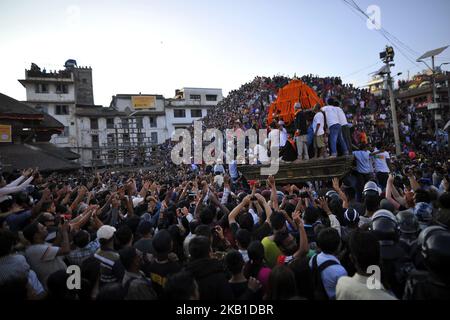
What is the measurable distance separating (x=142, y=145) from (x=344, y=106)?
2053 cm

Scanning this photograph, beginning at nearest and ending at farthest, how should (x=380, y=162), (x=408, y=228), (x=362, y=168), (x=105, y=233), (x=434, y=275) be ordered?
(x=434, y=275), (x=408, y=228), (x=105, y=233), (x=362, y=168), (x=380, y=162)

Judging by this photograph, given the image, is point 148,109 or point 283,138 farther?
point 148,109

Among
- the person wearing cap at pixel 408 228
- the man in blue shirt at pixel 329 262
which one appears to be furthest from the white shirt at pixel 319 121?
the man in blue shirt at pixel 329 262

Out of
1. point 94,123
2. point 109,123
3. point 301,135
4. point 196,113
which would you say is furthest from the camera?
point 196,113

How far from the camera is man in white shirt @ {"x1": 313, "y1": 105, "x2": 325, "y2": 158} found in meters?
7.57

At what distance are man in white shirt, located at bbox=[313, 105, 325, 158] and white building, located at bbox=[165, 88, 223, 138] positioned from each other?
35.4m

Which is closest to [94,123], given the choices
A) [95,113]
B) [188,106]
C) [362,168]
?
[95,113]

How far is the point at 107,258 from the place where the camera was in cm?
334

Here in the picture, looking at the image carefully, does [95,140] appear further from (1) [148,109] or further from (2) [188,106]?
(2) [188,106]

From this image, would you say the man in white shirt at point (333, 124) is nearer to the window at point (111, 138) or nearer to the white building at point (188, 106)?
the window at point (111, 138)

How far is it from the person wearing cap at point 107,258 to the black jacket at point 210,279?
1.04 meters

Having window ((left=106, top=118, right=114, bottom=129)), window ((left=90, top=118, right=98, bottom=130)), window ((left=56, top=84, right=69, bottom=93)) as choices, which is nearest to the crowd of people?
window ((left=106, top=118, right=114, bottom=129))

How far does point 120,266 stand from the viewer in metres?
3.25

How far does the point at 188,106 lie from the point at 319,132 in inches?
1499
